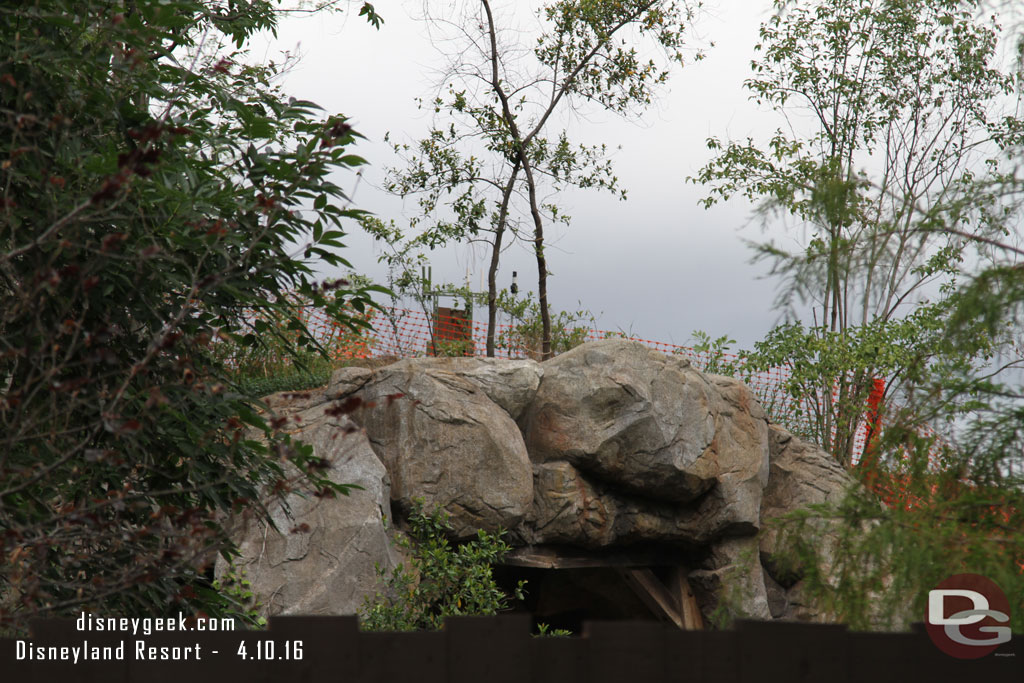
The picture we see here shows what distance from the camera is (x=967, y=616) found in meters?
2.82

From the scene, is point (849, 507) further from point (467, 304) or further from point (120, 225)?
point (467, 304)

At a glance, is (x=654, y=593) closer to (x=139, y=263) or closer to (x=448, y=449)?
(x=448, y=449)

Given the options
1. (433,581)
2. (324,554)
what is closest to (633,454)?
(433,581)

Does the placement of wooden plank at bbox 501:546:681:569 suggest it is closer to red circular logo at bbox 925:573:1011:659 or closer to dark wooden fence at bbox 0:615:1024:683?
red circular logo at bbox 925:573:1011:659

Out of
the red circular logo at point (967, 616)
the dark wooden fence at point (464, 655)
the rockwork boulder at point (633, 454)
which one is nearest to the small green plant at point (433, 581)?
the rockwork boulder at point (633, 454)

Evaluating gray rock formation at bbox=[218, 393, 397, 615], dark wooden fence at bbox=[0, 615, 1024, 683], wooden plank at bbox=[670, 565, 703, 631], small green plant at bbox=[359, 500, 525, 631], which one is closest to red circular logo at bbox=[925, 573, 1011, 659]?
dark wooden fence at bbox=[0, 615, 1024, 683]

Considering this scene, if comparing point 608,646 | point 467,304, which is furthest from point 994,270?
point 467,304

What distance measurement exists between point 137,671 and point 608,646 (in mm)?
1080

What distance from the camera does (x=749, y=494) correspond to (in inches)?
374

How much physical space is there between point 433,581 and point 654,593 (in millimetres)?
3188

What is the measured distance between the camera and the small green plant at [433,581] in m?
7.35

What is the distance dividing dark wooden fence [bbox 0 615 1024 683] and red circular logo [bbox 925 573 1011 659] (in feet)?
1.41

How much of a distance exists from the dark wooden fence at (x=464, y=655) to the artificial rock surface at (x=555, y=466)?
5174mm

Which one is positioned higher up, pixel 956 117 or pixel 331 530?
pixel 956 117
